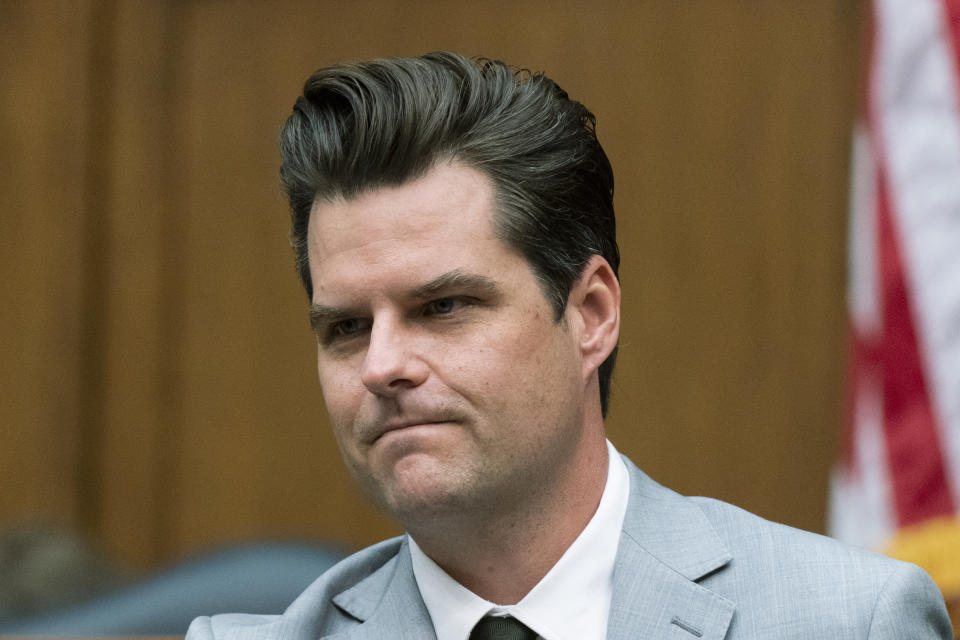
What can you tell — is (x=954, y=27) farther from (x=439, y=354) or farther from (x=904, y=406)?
(x=439, y=354)

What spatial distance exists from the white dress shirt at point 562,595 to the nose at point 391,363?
300mm

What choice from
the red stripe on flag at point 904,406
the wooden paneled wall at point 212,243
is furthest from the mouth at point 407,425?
the wooden paneled wall at point 212,243

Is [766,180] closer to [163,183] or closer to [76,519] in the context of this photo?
[163,183]

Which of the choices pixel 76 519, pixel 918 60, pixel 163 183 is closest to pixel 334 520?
pixel 76 519

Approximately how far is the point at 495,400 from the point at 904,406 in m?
1.14

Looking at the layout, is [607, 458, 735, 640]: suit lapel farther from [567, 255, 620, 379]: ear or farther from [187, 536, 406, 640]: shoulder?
[187, 536, 406, 640]: shoulder

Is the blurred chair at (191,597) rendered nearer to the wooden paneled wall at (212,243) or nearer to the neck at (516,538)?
the neck at (516,538)

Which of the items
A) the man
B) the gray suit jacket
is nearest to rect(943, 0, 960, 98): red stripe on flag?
the man

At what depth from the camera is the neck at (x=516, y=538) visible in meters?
1.64

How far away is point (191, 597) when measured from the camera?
233 centimetres

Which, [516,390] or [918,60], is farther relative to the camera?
[918,60]

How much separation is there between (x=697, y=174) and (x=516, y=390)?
68.2 inches

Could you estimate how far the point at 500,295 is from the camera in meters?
1.61

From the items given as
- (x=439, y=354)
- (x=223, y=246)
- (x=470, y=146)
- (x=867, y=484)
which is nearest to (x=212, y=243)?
(x=223, y=246)
